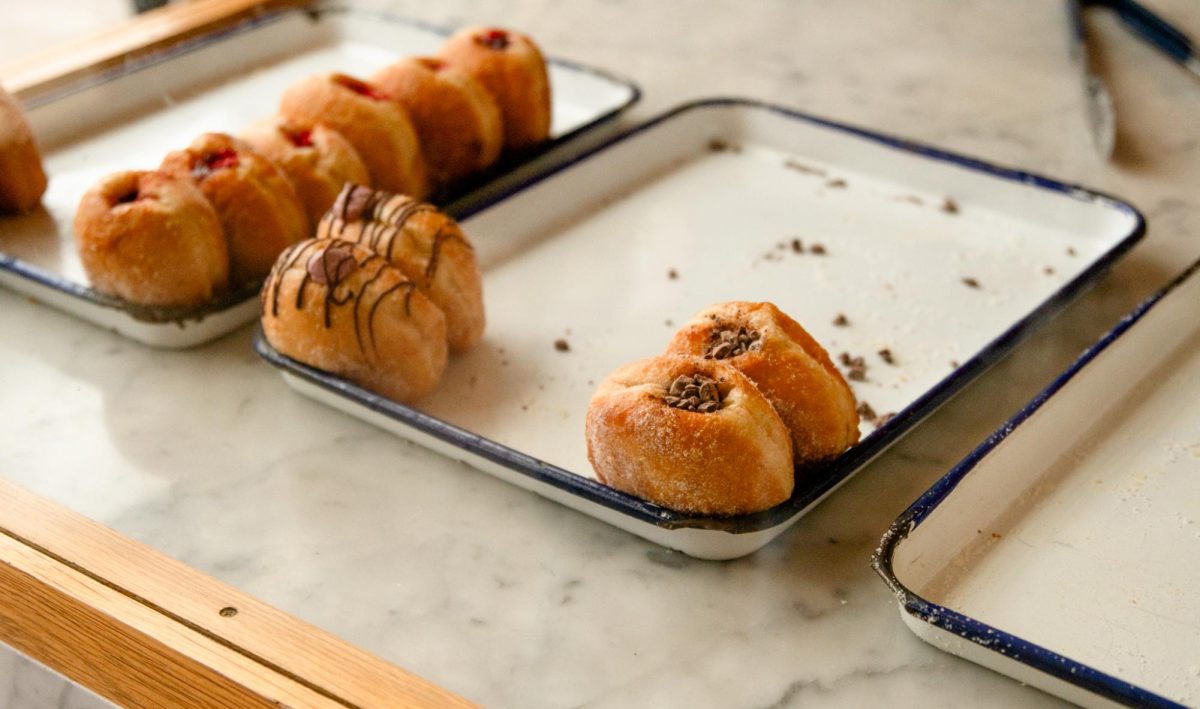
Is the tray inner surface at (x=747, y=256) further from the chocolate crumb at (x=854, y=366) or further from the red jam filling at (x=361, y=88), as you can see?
the red jam filling at (x=361, y=88)

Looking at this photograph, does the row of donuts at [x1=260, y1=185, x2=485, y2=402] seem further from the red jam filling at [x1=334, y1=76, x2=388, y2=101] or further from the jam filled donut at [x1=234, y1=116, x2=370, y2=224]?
the red jam filling at [x1=334, y1=76, x2=388, y2=101]

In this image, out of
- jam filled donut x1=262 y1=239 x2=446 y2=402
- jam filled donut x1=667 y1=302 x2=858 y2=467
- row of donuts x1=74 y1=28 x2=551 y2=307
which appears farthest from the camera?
row of donuts x1=74 y1=28 x2=551 y2=307

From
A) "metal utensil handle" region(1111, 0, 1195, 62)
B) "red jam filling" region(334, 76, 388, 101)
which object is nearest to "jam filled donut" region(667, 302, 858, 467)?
→ "red jam filling" region(334, 76, 388, 101)

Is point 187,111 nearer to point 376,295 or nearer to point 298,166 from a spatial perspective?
point 298,166

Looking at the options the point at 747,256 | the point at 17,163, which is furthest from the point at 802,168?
the point at 17,163

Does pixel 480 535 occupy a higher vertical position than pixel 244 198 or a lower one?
lower
